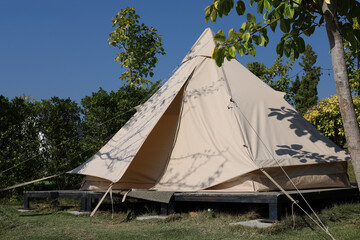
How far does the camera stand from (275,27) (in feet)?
14.1

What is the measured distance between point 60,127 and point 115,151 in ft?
5.95

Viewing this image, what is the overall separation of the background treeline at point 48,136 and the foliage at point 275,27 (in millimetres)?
3450

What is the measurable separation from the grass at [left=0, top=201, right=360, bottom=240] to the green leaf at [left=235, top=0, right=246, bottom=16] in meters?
2.28

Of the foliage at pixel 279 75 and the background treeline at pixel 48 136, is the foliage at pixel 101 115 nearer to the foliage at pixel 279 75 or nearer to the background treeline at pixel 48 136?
the background treeline at pixel 48 136

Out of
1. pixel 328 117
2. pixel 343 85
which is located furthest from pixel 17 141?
pixel 328 117

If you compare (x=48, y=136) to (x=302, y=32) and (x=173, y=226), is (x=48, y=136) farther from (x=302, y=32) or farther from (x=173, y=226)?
(x=302, y=32)

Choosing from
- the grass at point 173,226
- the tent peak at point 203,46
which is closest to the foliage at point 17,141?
the grass at point 173,226

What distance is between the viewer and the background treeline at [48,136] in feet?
23.6

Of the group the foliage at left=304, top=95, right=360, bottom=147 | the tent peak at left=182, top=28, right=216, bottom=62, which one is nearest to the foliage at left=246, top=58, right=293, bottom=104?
the foliage at left=304, top=95, right=360, bottom=147

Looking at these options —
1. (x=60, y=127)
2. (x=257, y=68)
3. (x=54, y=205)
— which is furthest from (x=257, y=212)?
(x=257, y=68)

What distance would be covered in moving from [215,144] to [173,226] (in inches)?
61.1

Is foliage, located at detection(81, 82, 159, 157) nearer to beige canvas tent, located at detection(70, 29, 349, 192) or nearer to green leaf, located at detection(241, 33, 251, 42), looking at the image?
beige canvas tent, located at detection(70, 29, 349, 192)

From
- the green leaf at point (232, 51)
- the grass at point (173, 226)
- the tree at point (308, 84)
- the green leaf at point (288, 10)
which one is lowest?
the grass at point (173, 226)

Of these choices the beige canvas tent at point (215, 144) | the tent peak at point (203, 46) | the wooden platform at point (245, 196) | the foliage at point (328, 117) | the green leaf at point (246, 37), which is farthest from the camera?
the foliage at point (328, 117)
